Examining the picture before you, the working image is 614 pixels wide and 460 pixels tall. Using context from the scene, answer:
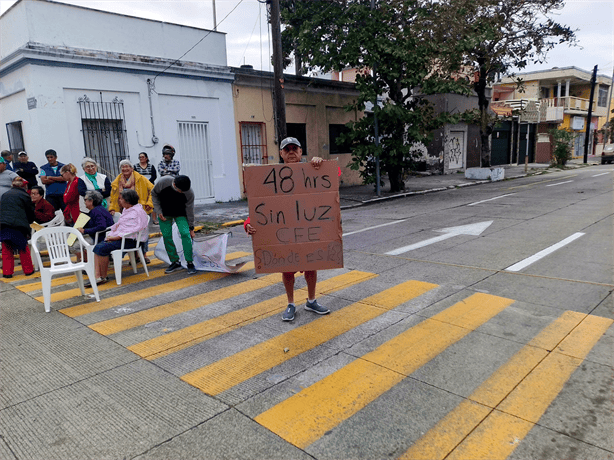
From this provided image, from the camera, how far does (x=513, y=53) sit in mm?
21281

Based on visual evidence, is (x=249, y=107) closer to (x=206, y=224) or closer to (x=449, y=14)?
(x=206, y=224)

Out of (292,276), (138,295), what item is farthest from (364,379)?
(138,295)

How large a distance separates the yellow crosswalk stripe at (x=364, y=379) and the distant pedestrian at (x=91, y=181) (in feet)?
21.2

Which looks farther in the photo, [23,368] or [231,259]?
[231,259]

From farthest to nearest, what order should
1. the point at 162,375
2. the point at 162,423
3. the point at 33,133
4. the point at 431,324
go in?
1. the point at 33,133
2. the point at 431,324
3. the point at 162,375
4. the point at 162,423

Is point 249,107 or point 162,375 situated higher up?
point 249,107

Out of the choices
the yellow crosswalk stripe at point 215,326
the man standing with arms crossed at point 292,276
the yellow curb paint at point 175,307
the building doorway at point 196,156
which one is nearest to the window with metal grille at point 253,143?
the building doorway at point 196,156

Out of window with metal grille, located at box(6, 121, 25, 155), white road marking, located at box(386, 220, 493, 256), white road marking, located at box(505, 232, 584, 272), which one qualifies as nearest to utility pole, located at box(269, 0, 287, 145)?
white road marking, located at box(386, 220, 493, 256)

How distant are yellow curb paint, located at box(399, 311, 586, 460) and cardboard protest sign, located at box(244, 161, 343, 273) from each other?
1.88m

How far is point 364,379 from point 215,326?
1949mm

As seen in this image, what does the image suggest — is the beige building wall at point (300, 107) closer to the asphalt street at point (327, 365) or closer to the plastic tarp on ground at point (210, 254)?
the plastic tarp on ground at point (210, 254)

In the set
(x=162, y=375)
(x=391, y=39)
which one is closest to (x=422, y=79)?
(x=391, y=39)

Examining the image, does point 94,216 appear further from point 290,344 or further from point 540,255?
point 540,255

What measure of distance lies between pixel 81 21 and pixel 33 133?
340cm
